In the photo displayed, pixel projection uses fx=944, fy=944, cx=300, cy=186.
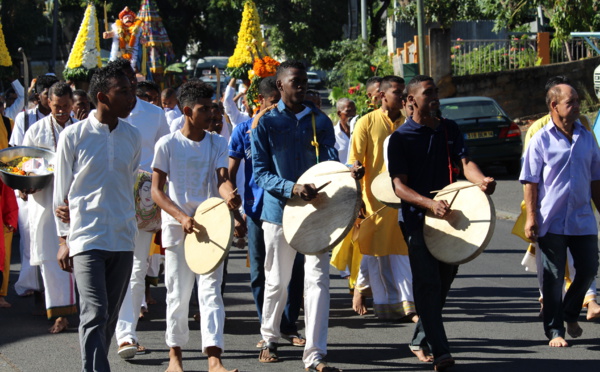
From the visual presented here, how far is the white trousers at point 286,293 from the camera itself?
6.32 meters

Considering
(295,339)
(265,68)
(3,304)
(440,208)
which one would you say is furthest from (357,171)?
(265,68)

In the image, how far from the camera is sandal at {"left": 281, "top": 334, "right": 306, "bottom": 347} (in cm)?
731

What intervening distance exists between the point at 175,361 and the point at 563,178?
3.17 m

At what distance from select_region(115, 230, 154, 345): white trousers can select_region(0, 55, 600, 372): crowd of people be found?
1 centimetres

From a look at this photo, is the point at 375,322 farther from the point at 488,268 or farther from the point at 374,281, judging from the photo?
the point at 488,268

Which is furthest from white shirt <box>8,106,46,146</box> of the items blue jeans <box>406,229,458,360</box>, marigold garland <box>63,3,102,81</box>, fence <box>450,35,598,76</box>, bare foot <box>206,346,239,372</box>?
fence <box>450,35,598,76</box>

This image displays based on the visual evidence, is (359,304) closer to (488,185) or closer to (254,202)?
(254,202)

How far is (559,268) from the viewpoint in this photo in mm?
7125

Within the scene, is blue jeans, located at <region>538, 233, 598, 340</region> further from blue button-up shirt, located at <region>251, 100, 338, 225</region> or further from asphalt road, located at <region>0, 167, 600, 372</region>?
blue button-up shirt, located at <region>251, 100, 338, 225</region>

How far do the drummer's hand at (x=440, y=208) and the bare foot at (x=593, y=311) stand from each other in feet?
8.11

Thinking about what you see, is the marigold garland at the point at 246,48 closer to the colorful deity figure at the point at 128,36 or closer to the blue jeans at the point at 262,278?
the colorful deity figure at the point at 128,36

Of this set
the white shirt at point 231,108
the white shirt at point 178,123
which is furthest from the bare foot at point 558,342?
the white shirt at point 231,108

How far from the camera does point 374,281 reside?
8.31m

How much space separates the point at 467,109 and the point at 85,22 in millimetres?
7632
